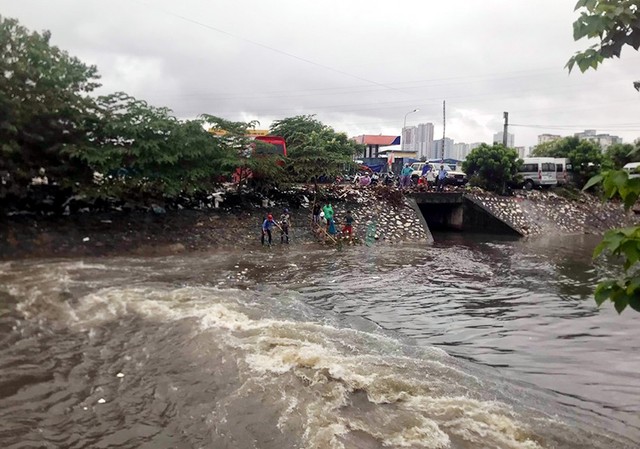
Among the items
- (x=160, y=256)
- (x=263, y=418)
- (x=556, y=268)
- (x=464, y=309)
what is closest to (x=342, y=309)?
(x=464, y=309)

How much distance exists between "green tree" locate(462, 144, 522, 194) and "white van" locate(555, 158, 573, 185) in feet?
11.0

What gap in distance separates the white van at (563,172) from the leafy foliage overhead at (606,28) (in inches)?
1309

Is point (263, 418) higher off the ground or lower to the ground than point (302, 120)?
lower

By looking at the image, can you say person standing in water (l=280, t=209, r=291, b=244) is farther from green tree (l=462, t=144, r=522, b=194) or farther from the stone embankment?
green tree (l=462, t=144, r=522, b=194)

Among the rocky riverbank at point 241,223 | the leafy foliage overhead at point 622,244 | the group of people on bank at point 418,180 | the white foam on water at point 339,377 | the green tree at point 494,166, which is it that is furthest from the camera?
the green tree at point 494,166

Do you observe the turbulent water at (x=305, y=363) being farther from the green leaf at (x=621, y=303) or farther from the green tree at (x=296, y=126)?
the green tree at (x=296, y=126)

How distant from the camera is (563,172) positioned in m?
33.8

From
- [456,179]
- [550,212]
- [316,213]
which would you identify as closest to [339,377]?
[316,213]

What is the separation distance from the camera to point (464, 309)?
1169 cm

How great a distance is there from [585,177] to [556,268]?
19.3 meters

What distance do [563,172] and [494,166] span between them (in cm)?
582

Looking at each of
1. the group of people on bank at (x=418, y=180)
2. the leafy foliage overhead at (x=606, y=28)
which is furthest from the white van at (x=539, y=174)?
the leafy foliage overhead at (x=606, y=28)

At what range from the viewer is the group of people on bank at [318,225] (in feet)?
65.3

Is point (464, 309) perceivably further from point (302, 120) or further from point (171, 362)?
point (302, 120)
